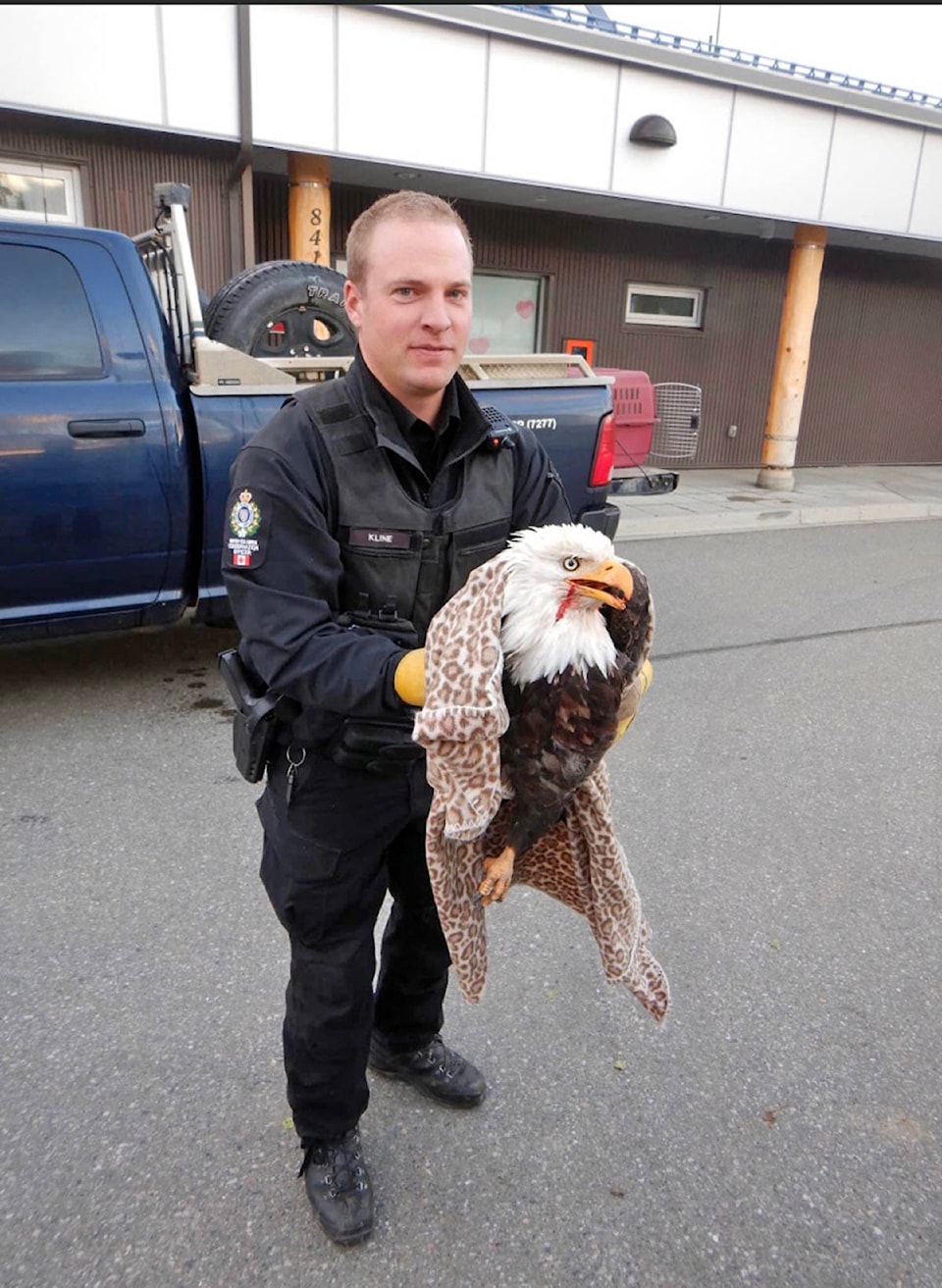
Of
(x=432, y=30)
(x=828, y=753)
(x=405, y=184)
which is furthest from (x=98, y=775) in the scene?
(x=405, y=184)

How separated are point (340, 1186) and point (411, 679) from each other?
123 cm

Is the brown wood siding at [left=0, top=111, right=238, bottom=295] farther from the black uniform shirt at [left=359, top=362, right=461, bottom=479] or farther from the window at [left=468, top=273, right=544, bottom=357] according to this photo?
the black uniform shirt at [left=359, top=362, right=461, bottom=479]

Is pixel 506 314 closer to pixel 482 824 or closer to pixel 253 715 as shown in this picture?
pixel 253 715

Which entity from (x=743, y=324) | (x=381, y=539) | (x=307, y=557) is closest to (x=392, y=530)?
(x=381, y=539)

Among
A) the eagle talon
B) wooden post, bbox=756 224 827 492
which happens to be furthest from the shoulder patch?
wooden post, bbox=756 224 827 492

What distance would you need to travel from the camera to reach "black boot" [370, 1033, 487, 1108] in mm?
2381

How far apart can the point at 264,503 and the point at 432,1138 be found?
1.61 meters

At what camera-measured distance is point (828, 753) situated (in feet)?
14.9

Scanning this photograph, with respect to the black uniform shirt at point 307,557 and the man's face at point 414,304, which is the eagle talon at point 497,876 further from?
the man's face at point 414,304

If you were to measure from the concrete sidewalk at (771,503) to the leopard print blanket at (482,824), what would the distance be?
23.7 ft

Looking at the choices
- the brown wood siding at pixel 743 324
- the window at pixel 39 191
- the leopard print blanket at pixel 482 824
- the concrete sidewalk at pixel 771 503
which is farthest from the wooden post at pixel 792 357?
the leopard print blanket at pixel 482 824

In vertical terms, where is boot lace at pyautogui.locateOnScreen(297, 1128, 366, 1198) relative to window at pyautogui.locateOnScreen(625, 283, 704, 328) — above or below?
below

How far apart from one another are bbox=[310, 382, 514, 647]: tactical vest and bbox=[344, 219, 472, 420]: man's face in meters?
0.12

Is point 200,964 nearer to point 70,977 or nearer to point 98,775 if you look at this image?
point 70,977
